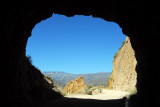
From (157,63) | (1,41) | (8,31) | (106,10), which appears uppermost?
(106,10)

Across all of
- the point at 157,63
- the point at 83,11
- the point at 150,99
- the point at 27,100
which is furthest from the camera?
the point at 83,11

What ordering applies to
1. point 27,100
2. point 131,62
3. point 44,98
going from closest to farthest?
1. point 27,100
2. point 44,98
3. point 131,62

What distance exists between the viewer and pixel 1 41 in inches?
251

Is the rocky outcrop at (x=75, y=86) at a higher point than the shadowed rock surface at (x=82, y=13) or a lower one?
lower

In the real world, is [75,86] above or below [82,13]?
below

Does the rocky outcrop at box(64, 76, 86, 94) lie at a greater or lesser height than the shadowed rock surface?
lesser

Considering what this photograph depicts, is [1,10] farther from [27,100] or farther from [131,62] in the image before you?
[131,62]

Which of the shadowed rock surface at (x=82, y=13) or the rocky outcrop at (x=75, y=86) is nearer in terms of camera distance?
the shadowed rock surface at (x=82, y=13)

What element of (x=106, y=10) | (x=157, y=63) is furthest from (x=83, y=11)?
(x=157, y=63)

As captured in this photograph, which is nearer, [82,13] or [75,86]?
[82,13]

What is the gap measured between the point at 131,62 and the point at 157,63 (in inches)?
1049

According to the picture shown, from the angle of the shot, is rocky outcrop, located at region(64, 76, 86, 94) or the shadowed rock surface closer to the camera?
the shadowed rock surface

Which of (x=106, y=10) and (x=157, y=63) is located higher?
(x=106, y=10)

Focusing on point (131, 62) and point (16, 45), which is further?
point (131, 62)
